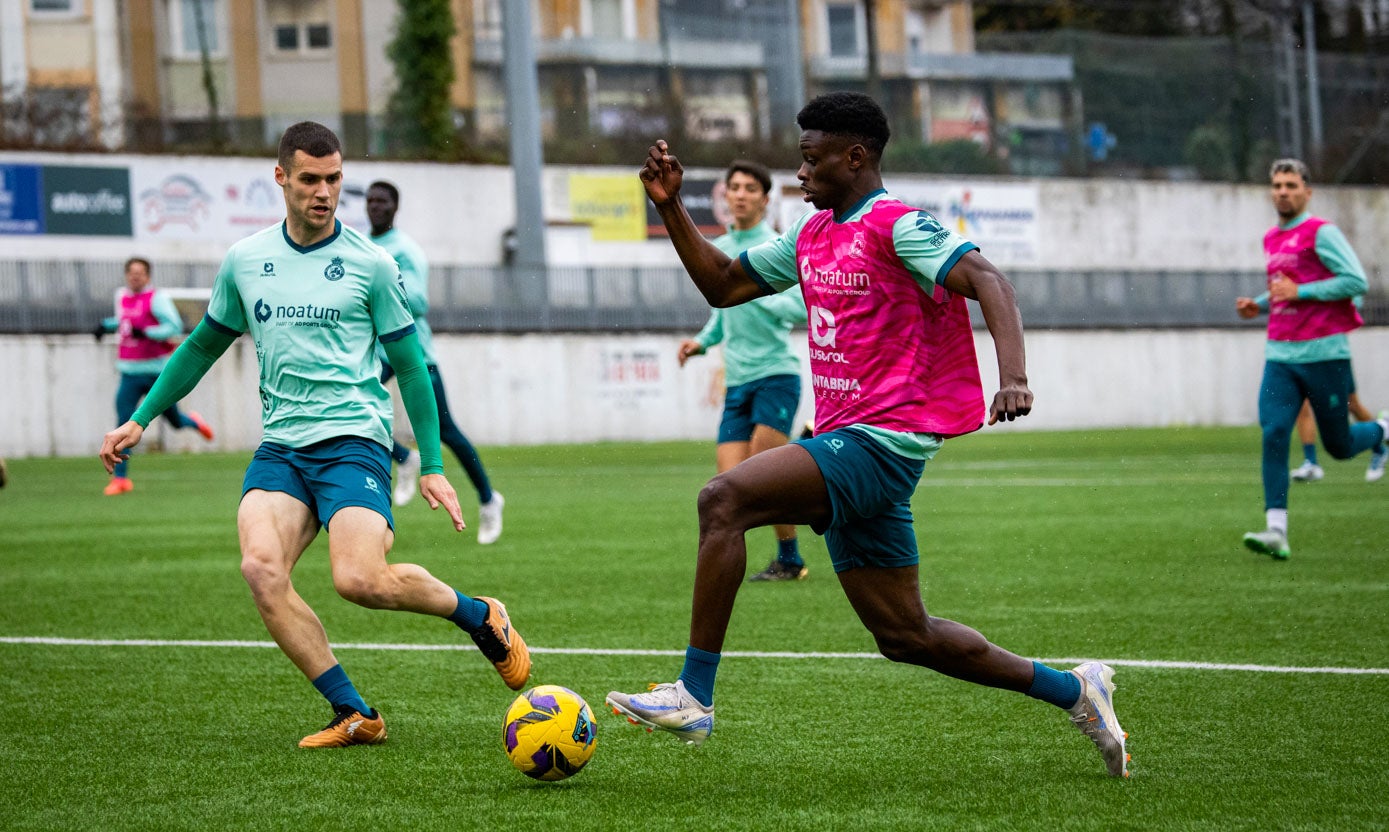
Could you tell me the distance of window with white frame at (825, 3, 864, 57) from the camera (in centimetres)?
5275

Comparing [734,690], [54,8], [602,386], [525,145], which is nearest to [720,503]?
[734,690]

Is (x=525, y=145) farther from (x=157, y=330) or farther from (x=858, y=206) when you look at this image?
(x=858, y=206)

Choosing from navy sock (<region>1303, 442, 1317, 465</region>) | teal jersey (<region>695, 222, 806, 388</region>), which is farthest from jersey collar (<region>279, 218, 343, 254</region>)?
navy sock (<region>1303, 442, 1317, 465</region>)

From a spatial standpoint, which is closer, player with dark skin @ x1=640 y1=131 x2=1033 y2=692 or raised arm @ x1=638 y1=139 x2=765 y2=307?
player with dark skin @ x1=640 y1=131 x2=1033 y2=692

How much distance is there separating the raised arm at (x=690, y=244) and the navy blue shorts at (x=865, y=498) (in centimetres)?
74

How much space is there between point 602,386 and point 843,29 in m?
23.7

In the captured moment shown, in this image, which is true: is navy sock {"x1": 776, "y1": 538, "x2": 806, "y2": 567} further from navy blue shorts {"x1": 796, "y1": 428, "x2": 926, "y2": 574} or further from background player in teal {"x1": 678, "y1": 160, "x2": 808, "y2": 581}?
navy blue shorts {"x1": 796, "y1": 428, "x2": 926, "y2": 574}

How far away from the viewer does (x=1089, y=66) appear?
48.2 m

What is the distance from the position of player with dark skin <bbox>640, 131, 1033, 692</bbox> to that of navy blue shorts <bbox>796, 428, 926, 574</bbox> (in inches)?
1.3

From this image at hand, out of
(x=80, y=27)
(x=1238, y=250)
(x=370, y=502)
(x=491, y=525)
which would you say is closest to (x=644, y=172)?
(x=370, y=502)

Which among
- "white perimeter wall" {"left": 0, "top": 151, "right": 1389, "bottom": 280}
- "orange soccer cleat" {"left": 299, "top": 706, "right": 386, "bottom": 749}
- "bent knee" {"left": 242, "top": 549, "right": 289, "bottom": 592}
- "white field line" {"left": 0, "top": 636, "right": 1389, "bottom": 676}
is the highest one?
"white perimeter wall" {"left": 0, "top": 151, "right": 1389, "bottom": 280}

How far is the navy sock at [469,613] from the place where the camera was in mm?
5918

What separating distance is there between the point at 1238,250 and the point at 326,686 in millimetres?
45545

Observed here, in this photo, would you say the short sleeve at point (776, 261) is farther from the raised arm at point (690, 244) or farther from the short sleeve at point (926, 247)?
the short sleeve at point (926, 247)
